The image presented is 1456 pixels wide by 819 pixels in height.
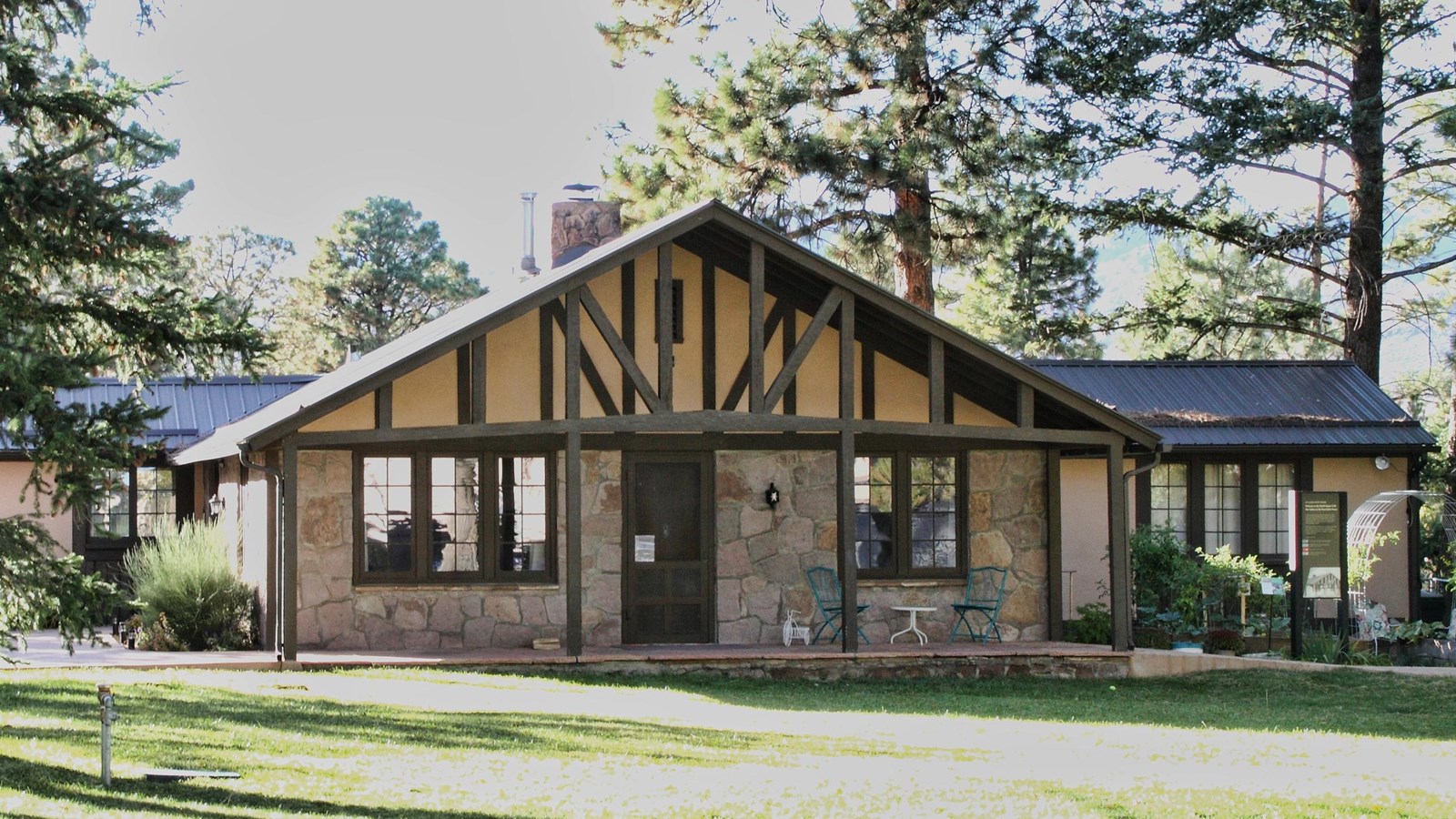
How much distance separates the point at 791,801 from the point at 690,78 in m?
16.1

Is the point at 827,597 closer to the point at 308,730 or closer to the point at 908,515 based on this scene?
the point at 908,515

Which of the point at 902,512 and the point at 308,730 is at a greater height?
the point at 902,512

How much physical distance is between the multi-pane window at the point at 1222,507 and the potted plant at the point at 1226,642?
2819mm

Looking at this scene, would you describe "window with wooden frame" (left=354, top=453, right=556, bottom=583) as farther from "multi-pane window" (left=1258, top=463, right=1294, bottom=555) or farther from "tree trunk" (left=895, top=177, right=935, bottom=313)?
"multi-pane window" (left=1258, top=463, right=1294, bottom=555)

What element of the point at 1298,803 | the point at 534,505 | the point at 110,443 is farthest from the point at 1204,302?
the point at 110,443

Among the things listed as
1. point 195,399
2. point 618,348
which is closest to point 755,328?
point 618,348

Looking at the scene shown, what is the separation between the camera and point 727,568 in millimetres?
15727

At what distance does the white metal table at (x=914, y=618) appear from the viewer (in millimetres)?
15604

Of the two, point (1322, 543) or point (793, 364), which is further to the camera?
point (1322, 543)

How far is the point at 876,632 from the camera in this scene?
1596cm

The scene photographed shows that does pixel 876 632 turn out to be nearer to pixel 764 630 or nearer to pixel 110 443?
pixel 764 630

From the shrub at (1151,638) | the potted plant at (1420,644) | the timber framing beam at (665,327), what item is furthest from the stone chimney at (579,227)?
the potted plant at (1420,644)

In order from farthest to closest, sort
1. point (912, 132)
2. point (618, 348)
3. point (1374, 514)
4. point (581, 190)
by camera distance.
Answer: point (912, 132), point (1374, 514), point (581, 190), point (618, 348)

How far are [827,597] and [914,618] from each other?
883 mm
